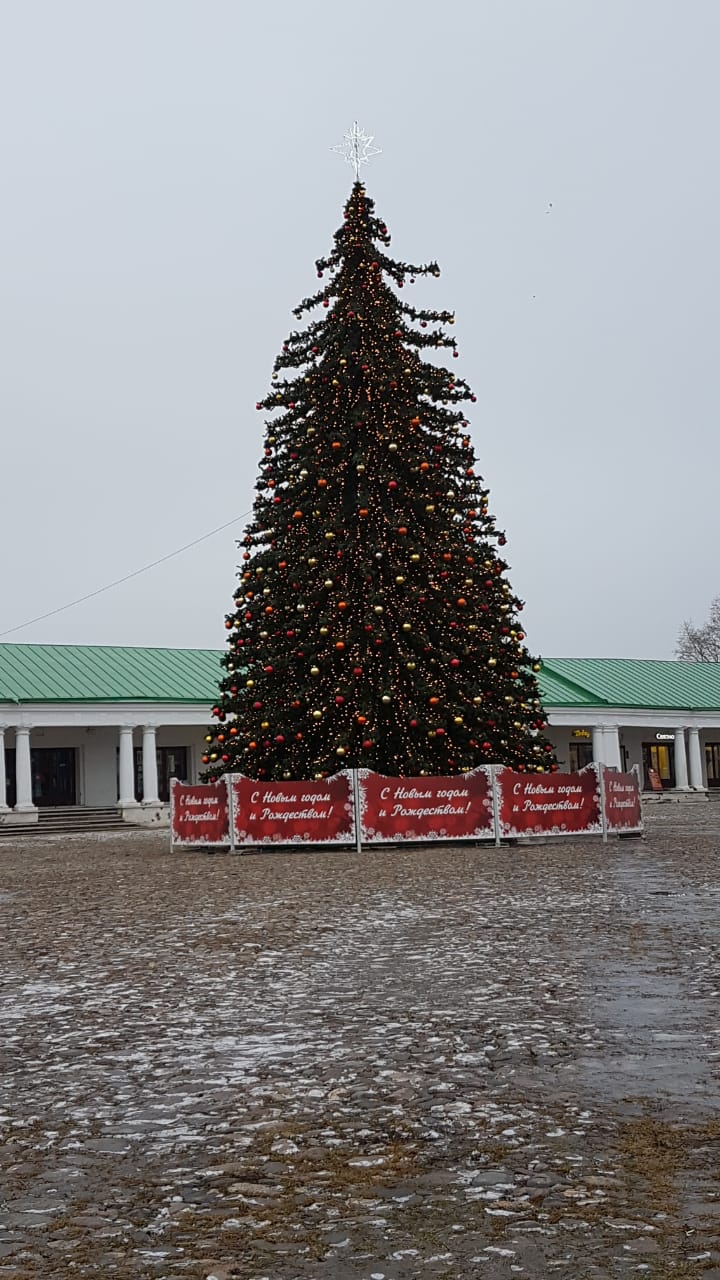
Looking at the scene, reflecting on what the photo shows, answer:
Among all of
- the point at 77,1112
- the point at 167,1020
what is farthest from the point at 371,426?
the point at 77,1112

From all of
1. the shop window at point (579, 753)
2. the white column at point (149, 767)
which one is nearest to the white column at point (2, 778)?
the white column at point (149, 767)

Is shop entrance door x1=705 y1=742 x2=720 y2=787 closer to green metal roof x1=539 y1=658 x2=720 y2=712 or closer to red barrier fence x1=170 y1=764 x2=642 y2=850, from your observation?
green metal roof x1=539 y1=658 x2=720 y2=712

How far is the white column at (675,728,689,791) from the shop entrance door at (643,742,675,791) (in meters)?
3.01

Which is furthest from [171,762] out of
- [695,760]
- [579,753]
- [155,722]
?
[695,760]

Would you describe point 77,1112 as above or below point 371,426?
below

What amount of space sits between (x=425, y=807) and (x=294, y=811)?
246 centimetres

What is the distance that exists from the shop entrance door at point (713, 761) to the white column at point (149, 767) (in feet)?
102

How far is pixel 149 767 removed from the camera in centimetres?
4794

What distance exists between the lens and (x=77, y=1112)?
18.0 ft

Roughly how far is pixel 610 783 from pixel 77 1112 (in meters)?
19.5

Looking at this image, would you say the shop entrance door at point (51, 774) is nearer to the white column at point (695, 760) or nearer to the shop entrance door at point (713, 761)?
the white column at point (695, 760)

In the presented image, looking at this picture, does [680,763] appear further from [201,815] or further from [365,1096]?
[365,1096]

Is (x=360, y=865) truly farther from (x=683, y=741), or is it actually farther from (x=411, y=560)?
(x=683, y=741)

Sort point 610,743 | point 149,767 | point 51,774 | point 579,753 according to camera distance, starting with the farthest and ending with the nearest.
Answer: point 579,753 < point 610,743 < point 51,774 < point 149,767
